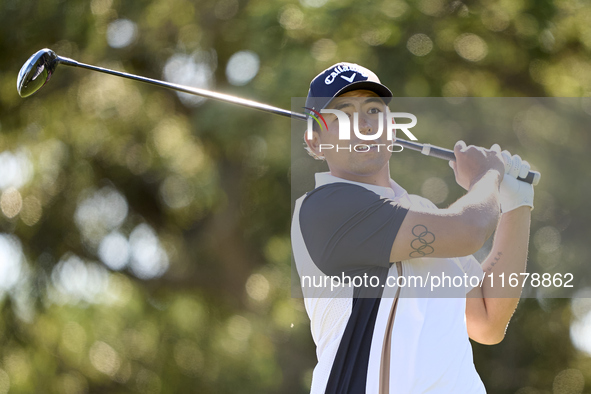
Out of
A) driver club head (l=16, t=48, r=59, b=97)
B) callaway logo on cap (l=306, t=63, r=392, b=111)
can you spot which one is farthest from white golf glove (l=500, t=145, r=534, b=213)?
driver club head (l=16, t=48, r=59, b=97)

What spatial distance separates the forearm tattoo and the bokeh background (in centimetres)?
405

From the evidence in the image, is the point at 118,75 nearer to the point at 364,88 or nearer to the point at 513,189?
the point at 364,88

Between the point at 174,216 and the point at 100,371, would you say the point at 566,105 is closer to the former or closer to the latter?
the point at 174,216

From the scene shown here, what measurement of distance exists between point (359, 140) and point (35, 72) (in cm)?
132

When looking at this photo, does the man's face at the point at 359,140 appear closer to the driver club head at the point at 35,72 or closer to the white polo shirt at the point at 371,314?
the white polo shirt at the point at 371,314

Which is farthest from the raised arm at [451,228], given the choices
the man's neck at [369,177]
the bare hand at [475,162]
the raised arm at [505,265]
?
the raised arm at [505,265]

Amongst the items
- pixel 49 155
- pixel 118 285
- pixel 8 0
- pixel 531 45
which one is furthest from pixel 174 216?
pixel 531 45

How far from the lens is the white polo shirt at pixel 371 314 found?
5.65 ft

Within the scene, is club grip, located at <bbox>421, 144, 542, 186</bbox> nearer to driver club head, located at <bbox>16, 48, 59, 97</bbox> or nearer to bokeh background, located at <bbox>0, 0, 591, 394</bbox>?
driver club head, located at <bbox>16, 48, 59, 97</bbox>

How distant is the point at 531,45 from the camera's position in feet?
19.0

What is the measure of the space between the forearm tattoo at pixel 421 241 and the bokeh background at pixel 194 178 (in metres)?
4.05

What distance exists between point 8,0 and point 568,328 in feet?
18.9

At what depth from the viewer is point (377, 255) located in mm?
1748

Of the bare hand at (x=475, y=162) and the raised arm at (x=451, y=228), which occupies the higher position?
the bare hand at (x=475, y=162)
